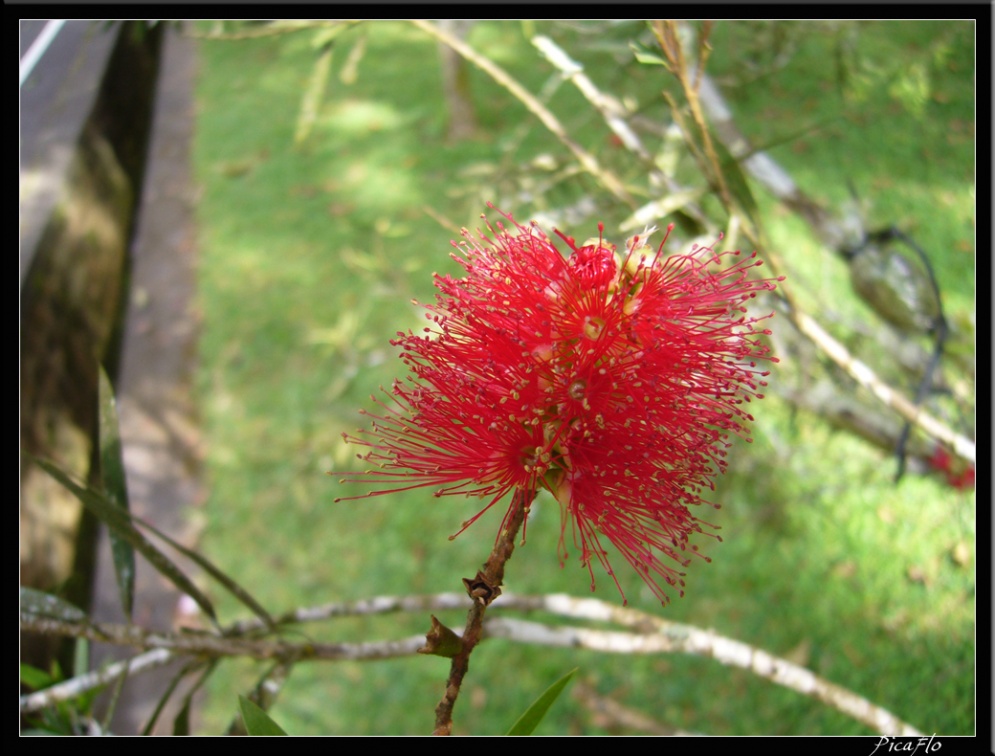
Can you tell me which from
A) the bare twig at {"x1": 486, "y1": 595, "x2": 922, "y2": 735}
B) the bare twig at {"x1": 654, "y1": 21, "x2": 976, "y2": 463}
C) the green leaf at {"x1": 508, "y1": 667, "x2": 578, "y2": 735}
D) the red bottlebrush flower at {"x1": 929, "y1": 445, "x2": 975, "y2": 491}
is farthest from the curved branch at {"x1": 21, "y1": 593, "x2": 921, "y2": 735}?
the red bottlebrush flower at {"x1": 929, "y1": 445, "x2": 975, "y2": 491}

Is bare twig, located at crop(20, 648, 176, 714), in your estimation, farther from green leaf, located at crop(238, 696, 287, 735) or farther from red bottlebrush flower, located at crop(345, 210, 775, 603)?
red bottlebrush flower, located at crop(345, 210, 775, 603)

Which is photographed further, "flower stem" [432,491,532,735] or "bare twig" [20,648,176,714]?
"bare twig" [20,648,176,714]

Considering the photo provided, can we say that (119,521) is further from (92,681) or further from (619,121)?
(619,121)

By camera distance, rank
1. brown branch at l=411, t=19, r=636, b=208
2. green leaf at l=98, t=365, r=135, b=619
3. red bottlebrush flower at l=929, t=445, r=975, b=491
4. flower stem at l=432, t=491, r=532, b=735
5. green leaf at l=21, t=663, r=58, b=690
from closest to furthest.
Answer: flower stem at l=432, t=491, r=532, b=735, green leaf at l=98, t=365, r=135, b=619, brown branch at l=411, t=19, r=636, b=208, green leaf at l=21, t=663, r=58, b=690, red bottlebrush flower at l=929, t=445, r=975, b=491

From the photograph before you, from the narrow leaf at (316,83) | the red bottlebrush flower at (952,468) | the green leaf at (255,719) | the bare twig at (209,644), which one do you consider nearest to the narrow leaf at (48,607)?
the bare twig at (209,644)

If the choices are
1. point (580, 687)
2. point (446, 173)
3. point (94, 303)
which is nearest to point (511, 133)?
point (446, 173)
